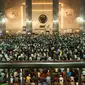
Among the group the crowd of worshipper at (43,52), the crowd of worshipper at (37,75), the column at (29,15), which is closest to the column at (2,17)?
the column at (29,15)

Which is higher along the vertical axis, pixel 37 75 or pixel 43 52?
pixel 37 75

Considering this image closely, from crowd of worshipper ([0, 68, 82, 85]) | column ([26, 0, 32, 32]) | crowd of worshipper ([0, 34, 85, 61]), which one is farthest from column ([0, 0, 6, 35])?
crowd of worshipper ([0, 68, 82, 85])

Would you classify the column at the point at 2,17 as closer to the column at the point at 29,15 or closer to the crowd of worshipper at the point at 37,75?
the column at the point at 29,15

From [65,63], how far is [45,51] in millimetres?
21284

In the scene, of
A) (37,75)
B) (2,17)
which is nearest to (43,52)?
(37,75)

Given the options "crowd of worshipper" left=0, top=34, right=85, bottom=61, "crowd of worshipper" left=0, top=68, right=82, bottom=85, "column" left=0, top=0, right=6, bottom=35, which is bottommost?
"crowd of worshipper" left=0, top=34, right=85, bottom=61

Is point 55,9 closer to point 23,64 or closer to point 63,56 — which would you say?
point 63,56

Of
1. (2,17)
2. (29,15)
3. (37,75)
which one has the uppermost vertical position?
(29,15)

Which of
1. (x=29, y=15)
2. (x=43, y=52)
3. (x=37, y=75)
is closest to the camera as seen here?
(x=37, y=75)

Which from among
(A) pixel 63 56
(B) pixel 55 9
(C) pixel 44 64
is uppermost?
(B) pixel 55 9

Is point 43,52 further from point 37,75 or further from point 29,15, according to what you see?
point 29,15

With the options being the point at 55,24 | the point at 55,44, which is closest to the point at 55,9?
the point at 55,24

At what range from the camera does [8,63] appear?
3.11 m

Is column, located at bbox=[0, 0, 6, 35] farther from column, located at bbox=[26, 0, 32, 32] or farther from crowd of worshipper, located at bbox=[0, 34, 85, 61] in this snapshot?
crowd of worshipper, located at bbox=[0, 34, 85, 61]
